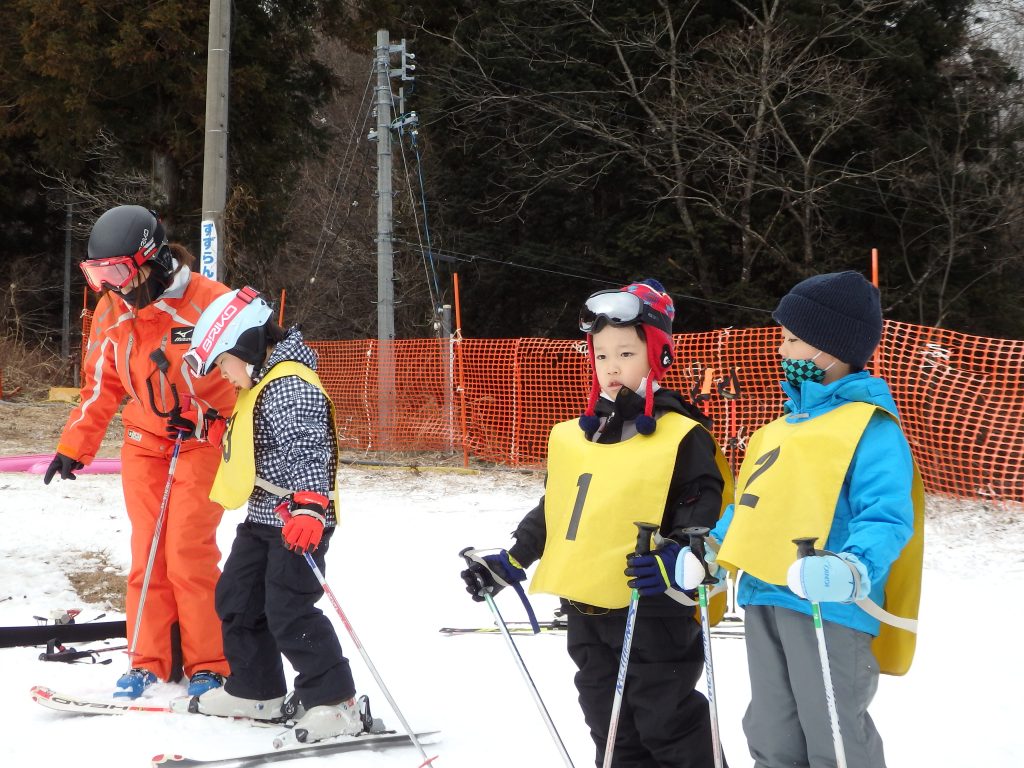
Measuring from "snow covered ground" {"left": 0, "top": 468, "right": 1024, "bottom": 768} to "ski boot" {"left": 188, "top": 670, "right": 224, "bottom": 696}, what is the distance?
0.38 feet

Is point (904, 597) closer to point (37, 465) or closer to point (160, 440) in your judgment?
point (160, 440)

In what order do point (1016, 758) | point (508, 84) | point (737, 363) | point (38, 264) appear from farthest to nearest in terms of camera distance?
point (38, 264), point (508, 84), point (737, 363), point (1016, 758)

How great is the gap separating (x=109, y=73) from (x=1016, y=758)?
63.1 ft

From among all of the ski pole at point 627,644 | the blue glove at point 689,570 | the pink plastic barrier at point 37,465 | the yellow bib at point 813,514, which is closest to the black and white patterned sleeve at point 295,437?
the ski pole at point 627,644

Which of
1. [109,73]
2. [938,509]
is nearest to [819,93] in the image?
[938,509]

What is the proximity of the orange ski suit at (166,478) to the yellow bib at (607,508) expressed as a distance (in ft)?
5.99

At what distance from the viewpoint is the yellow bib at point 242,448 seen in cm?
354

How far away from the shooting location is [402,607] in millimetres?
A: 5848

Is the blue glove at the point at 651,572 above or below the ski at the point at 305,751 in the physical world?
above

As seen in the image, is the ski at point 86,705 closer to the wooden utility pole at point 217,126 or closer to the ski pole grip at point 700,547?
the ski pole grip at point 700,547

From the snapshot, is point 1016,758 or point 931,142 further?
point 931,142

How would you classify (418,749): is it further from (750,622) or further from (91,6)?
(91,6)

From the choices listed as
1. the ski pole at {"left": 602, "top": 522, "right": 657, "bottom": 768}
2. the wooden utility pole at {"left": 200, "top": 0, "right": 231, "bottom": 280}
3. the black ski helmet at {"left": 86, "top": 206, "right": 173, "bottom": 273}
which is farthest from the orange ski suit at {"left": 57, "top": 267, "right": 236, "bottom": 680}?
the wooden utility pole at {"left": 200, "top": 0, "right": 231, "bottom": 280}

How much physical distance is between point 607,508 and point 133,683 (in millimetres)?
2336
